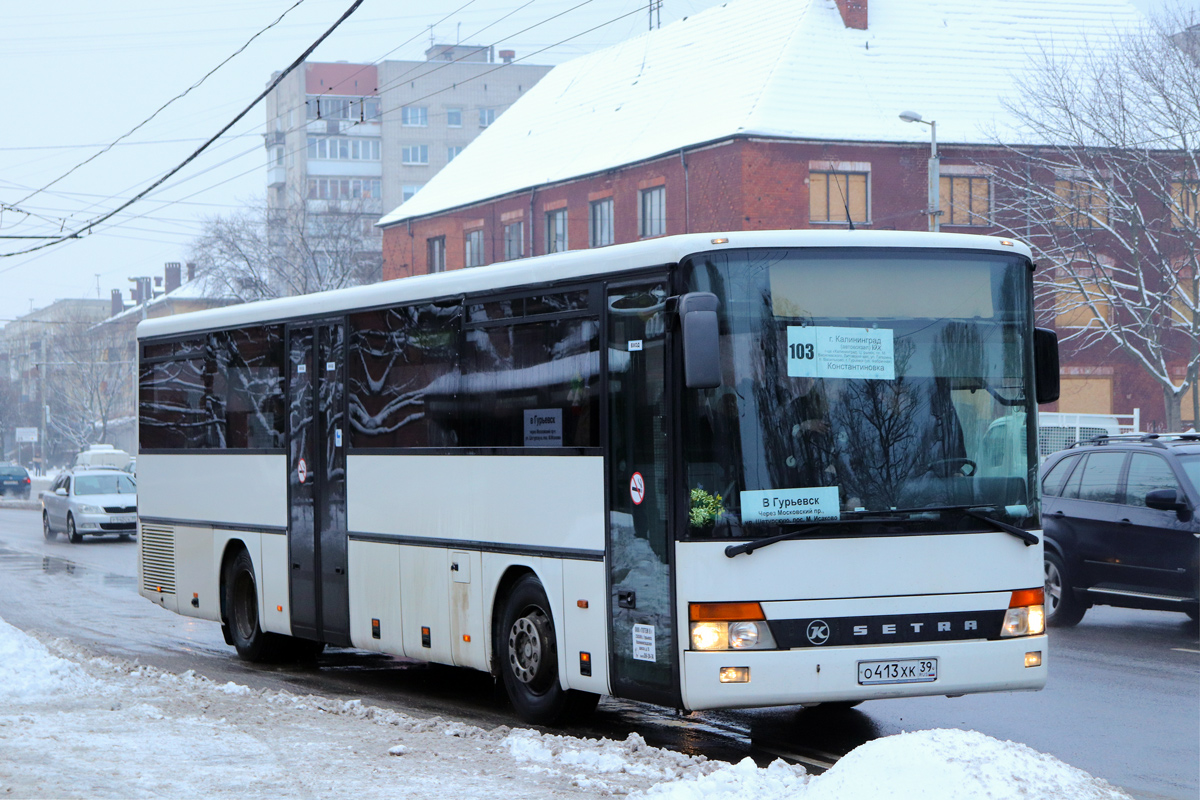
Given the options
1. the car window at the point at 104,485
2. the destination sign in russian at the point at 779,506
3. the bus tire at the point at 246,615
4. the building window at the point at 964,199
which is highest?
the building window at the point at 964,199

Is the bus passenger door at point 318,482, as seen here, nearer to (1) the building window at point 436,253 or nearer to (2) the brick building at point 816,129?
(2) the brick building at point 816,129

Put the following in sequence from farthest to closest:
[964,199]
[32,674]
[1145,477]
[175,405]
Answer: [964,199], [175,405], [1145,477], [32,674]

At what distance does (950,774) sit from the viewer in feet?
19.8

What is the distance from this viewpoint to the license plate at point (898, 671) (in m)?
8.21

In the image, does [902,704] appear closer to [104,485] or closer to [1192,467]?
[1192,467]

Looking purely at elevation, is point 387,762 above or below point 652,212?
below

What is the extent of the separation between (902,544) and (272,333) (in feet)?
22.2

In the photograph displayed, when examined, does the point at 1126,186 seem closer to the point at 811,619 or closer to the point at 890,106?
the point at 890,106

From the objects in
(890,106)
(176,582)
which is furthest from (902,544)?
(890,106)

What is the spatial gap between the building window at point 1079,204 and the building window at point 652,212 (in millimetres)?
12067

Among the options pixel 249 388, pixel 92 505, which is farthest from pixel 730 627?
pixel 92 505

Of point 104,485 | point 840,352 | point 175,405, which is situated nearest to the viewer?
point 840,352

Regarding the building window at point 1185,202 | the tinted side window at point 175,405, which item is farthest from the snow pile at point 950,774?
the building window at point 1185,202

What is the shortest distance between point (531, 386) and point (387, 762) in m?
2.92
